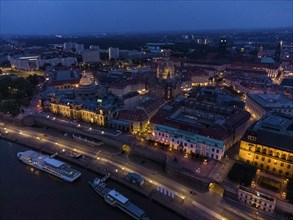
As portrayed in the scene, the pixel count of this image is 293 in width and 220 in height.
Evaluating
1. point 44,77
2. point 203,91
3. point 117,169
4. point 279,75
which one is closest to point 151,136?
point 117,169

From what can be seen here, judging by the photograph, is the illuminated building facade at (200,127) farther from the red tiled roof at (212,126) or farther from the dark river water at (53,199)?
the dark river water at (53,199)

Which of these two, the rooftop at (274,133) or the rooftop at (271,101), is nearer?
the rooftop at (274,133)

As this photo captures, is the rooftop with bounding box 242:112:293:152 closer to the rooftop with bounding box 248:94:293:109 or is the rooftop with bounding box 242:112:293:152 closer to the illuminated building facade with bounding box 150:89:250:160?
the illuminated building facade with bounding box 150:89:250:160

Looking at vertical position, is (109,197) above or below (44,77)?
below

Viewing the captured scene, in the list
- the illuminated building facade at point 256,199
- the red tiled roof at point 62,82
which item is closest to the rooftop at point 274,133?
the illuminated building facade at point 256,199

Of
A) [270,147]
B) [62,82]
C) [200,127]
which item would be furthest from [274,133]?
[62,82]

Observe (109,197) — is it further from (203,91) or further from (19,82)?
(19,82)
